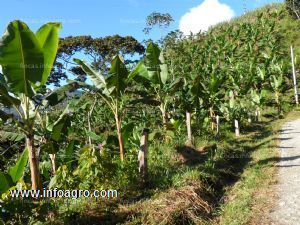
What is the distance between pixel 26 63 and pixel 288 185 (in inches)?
186

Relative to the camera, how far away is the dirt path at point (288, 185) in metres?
5.22

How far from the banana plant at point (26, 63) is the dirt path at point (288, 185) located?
336 cm

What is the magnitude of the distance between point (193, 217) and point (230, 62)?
16150mm

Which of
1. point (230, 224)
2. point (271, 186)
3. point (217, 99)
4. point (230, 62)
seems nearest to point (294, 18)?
point (230, 62)

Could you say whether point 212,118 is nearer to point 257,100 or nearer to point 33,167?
point 257,100

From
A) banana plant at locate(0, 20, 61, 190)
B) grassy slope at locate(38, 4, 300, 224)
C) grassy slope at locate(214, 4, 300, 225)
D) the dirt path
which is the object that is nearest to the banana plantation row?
banana plant at locate(0, 20, 61, 190)

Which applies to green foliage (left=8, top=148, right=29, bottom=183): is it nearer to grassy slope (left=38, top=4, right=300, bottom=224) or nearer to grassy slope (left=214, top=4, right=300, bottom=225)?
grassy slope (left=38, top=4, right=300, bottom=224)

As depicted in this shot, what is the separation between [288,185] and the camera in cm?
655

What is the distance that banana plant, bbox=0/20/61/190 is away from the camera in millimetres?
4623

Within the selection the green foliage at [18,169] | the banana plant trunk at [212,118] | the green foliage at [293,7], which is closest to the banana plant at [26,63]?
the green foliage at [18,169]

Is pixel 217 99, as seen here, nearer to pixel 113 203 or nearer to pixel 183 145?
pixel 183 145

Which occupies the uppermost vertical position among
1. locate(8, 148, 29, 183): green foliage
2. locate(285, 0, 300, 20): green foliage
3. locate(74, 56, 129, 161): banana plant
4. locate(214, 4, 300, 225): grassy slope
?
locate(285, 0, 300, 20): green foliage

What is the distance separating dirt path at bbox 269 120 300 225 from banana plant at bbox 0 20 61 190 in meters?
3.36

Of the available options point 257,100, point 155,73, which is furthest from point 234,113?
point 155,73
